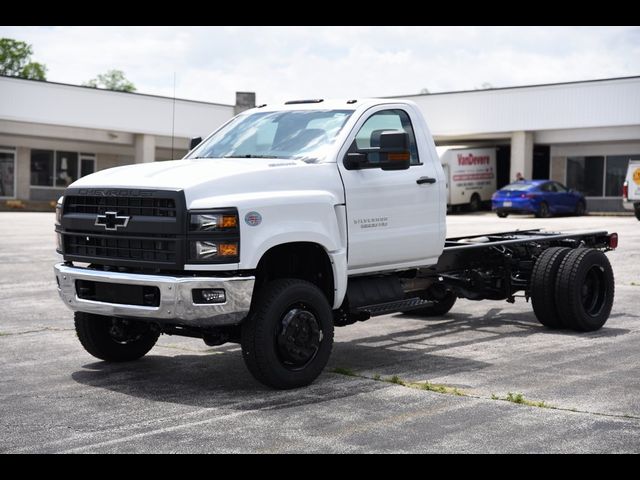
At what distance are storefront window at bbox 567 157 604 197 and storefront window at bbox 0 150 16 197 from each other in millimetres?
26067

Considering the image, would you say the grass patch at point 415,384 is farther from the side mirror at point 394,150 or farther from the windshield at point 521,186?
the windshield at point 521,186

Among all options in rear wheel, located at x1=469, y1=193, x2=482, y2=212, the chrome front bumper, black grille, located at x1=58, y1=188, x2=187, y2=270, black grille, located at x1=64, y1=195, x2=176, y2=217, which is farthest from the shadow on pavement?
rear wheel, located at x1=469, y1=193, x2=482, y2=212

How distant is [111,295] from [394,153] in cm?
256

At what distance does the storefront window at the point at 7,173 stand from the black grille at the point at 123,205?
3905 cm

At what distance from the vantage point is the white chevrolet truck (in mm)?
6852

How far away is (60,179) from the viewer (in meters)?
46.9

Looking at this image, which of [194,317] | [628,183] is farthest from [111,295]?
[628,183]

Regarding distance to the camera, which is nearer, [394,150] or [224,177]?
[224,177]

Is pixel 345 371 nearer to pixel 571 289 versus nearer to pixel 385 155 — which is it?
pixel 385 155

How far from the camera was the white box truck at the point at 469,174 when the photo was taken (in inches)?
1608

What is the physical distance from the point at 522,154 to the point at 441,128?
459cm

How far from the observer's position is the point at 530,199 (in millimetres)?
36500

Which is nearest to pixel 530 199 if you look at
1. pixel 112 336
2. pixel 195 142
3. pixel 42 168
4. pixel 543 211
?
pixel 543 211

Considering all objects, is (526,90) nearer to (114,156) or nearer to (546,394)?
(114,156)
